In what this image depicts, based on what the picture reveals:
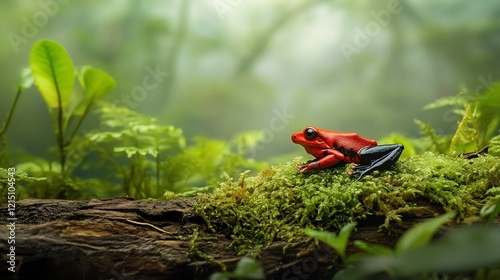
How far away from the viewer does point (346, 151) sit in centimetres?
210

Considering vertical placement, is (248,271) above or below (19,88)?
below

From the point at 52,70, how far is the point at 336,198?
2.38 metres

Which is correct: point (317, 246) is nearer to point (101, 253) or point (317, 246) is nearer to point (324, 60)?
point (101, 253)

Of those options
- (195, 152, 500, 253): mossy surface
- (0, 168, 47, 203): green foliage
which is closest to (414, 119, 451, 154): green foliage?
(195, 152, 500, 253): mossy surface

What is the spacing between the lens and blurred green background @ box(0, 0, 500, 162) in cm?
411

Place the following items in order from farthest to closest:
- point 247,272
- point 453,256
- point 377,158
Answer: point 377,158
point 247,272
point 453,256

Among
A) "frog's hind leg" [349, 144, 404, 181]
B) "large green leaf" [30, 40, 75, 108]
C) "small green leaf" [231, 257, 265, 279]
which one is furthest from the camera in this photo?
"large green leaf" [30, 40, 75, 108]

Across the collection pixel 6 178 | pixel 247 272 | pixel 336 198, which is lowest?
pixel 247 272

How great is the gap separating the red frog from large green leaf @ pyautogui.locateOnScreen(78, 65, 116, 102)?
72.8 inches

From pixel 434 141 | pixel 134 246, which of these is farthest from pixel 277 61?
pixel 134 246

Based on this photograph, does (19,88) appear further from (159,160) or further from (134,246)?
(134,246)

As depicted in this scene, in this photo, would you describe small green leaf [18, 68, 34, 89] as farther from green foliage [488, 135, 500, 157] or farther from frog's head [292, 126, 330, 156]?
green foliage [488, 135, 500, 157]

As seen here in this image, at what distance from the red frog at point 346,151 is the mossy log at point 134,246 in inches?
12.9

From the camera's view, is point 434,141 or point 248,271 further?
point 434,141
